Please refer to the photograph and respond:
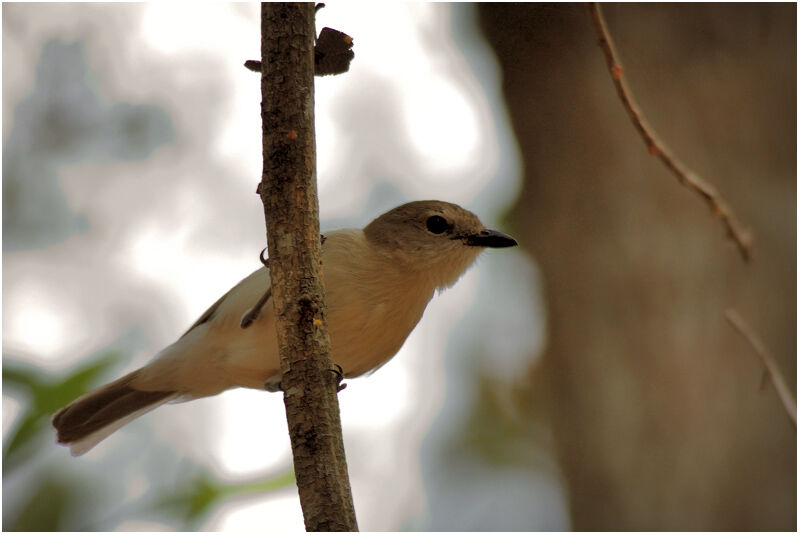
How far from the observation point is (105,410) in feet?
13.8

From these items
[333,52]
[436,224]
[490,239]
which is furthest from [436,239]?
[333,52]

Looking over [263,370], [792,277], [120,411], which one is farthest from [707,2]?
[120,411]

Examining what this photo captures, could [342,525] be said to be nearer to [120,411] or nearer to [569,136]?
[120,411]

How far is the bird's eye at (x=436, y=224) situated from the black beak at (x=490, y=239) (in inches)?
4.9

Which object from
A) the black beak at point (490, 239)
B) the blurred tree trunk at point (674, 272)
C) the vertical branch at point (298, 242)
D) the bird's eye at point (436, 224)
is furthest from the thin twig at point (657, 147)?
the blurred tree trunk at point (674, 272)

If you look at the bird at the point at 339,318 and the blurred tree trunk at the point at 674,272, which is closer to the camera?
the bird at the point at 339,318

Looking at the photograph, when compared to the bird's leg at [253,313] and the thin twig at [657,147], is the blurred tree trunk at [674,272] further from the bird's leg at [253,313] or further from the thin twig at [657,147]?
the thin twig at [657,147]

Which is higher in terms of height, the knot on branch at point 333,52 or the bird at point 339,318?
the knot on branch at point 333,52

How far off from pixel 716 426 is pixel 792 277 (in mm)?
1011

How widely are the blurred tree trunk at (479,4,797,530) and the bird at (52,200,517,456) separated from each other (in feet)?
4.98

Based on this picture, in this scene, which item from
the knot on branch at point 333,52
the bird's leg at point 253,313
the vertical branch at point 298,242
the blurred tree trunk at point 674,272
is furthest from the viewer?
the blurred tree trunk at point 674,272

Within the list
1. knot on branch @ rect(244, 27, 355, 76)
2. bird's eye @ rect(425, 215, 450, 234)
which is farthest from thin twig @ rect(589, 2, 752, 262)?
bird's eye @ rect(425, 215, 450, 234)

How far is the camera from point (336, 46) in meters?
2.02

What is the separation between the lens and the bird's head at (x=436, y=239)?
3912 millimetres
